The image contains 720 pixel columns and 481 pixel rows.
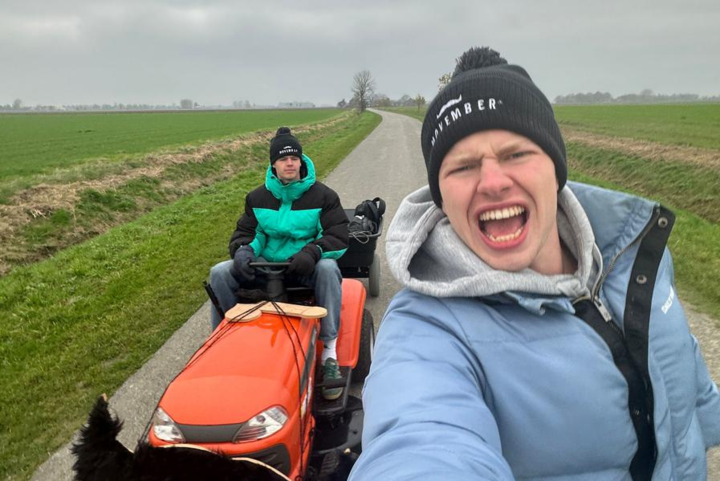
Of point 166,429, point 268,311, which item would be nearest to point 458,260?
point 166,429

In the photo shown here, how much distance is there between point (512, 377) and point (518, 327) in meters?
0.13

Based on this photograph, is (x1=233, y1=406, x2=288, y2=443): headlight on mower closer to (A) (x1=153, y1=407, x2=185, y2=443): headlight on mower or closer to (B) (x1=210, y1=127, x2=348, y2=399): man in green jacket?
(A) (x1=153, y1=407, x2=185, y2=443): headlight on mower

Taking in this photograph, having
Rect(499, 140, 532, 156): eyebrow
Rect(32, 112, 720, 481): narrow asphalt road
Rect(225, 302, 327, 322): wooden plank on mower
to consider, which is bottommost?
Rect(32, 112, 720, 481): narrow asphalt road

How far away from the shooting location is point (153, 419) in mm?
2090

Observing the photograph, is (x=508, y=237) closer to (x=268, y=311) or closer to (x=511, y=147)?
(x=511, y=147)

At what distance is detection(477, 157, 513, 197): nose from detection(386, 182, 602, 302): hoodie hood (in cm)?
17

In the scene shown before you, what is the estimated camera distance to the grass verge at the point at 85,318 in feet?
10.8

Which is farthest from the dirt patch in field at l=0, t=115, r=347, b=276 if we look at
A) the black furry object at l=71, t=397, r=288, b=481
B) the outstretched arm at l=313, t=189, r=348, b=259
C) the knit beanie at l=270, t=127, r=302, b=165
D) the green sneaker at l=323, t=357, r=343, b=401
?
the black furry object at l=71, t=397, r=288, b=481

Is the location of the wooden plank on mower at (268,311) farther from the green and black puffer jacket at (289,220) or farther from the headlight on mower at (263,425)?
the green and black puffer jacket at (289,220)

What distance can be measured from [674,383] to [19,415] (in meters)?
4.08

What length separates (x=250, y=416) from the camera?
2.03 m

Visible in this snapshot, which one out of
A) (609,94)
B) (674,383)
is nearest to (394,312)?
(674,383)

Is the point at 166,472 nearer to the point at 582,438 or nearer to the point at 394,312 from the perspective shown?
the point at 394,312

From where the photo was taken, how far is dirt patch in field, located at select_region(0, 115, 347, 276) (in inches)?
270
